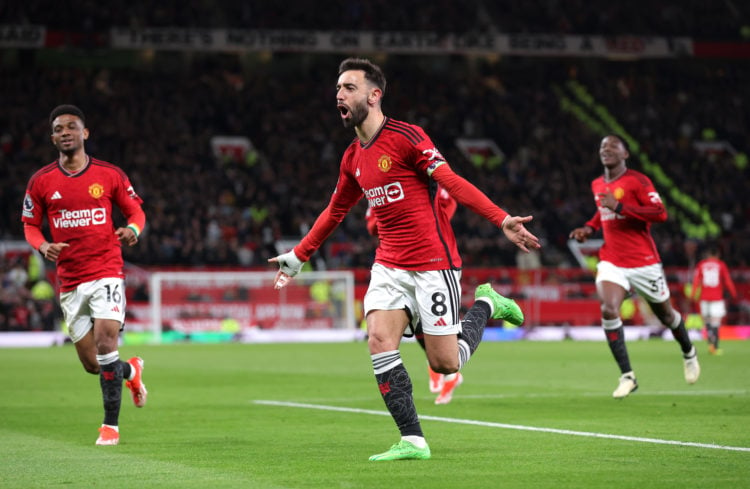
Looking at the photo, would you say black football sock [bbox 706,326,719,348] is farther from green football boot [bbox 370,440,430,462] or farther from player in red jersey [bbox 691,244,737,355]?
green football boot [bbox 370,440,430,462]

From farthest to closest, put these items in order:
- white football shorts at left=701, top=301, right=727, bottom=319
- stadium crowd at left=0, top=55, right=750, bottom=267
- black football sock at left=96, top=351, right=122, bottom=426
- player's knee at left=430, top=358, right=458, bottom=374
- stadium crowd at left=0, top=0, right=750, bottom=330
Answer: stadium crowd at left=0, top=0, right=750, bottom=330
stadium crowd at left=0, top=55, right=750, bottom=267
white football shorts at left=701, top=301, right=727, bottom=319
black football sock at left=96, top=351, right=122, bottom=426
player's knee at left=430, top=358, right=458, bottom=374

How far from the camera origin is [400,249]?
26.2 ft

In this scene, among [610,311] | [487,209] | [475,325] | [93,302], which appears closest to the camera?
[487,209]

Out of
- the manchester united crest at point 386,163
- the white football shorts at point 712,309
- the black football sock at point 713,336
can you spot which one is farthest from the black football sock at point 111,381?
the white football shorts at point 712,309

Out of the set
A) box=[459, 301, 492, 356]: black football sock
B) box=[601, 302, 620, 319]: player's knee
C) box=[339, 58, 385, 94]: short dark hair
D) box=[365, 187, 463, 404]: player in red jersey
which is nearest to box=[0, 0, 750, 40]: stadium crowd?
A: box=[365, 187, 463, 404]: player in red jersey

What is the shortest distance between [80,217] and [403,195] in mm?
3095

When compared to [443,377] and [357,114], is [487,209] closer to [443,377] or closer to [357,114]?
[357,114]

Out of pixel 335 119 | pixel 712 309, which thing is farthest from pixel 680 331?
pixel 335 119

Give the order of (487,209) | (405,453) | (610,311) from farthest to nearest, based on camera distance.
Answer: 1. (610,311)
2. (405,453)
3. (487,209)

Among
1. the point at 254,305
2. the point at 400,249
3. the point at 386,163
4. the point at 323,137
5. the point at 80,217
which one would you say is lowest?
the point at 254,305

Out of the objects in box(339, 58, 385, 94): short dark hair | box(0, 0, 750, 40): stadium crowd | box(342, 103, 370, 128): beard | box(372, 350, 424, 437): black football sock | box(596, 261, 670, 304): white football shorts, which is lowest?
box(372, 350, 424, 437): black football sock

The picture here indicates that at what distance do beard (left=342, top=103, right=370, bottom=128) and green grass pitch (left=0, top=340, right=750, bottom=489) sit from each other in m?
2.16

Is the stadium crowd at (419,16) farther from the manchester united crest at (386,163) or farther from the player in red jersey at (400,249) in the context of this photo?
the manchester united crest at (386,163)

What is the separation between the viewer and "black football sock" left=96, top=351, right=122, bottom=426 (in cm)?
941
